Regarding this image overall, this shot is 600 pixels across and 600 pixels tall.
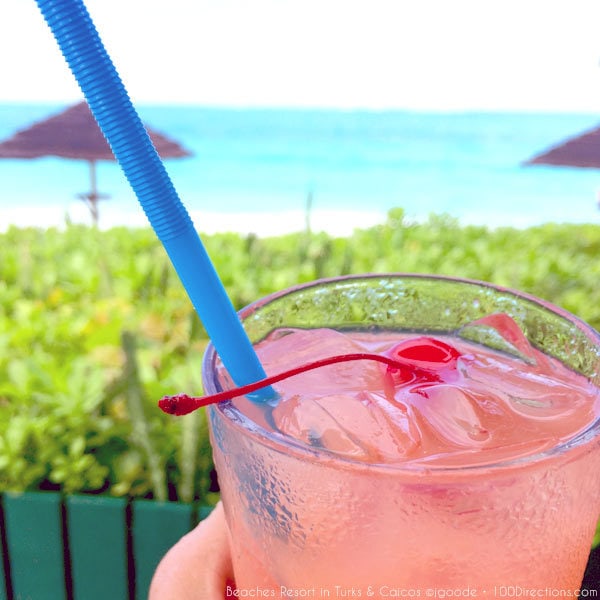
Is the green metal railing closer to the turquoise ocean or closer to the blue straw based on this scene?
the blue straw

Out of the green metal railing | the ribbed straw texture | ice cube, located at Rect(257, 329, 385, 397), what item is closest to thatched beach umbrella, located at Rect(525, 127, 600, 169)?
the green metal railing

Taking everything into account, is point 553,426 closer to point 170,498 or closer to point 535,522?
point 535,522

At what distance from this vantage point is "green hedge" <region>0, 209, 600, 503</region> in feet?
4.95

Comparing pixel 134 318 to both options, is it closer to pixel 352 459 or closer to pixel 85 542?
pixel 85 542

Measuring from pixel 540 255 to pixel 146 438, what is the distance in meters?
1.65

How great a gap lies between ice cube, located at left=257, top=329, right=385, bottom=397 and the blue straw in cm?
10

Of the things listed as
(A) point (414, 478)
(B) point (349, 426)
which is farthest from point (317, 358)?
(A) point (414, 478)

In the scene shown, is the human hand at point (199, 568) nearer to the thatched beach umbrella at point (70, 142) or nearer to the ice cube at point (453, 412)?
the ice cube at point (453, 412)

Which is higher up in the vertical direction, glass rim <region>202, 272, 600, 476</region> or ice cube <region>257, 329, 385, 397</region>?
ice cube <region>257, 329, 385, 397</region>

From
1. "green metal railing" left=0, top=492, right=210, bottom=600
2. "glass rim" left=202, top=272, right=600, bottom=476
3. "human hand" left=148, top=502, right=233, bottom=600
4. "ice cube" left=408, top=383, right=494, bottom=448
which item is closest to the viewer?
"glass rim" left=202, top=272, right=600, bottom=476

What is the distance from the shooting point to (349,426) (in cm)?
68

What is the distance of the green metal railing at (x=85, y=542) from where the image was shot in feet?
4.83

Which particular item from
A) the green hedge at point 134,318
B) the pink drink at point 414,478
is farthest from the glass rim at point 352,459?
the green hedge at point 134,318

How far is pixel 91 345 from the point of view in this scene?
174 cm
